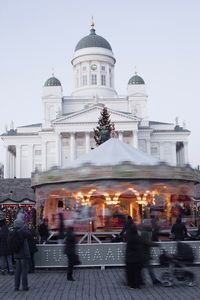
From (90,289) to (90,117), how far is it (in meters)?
67.0

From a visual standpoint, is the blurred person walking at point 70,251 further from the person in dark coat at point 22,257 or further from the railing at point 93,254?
the railing at point 93,254

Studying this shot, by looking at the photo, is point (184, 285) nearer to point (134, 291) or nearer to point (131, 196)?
point (134, 291)

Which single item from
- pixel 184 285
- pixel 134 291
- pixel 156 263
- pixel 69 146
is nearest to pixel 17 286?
pixel 134 291

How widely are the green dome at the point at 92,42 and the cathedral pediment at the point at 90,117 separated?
17.8m

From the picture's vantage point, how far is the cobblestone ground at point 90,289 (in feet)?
34.4

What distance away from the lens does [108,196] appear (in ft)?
62.1

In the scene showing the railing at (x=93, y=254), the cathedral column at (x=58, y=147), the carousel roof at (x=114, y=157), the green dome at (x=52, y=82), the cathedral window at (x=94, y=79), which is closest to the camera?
the railing at (x=93, y=254)

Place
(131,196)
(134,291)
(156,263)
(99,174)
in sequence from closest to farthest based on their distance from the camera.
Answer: (134,291) < (156,263) < (99,174) < (131,196)

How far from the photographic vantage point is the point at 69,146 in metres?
81.7

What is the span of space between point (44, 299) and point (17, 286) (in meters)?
1.45

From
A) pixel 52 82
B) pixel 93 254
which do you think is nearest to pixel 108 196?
pixel 93 254

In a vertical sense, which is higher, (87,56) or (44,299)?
(87,56)

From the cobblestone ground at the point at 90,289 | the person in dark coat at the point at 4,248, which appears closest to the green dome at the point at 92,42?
the person in dark coat at the point at 4,248

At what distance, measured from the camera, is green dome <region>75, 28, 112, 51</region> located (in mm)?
90869
